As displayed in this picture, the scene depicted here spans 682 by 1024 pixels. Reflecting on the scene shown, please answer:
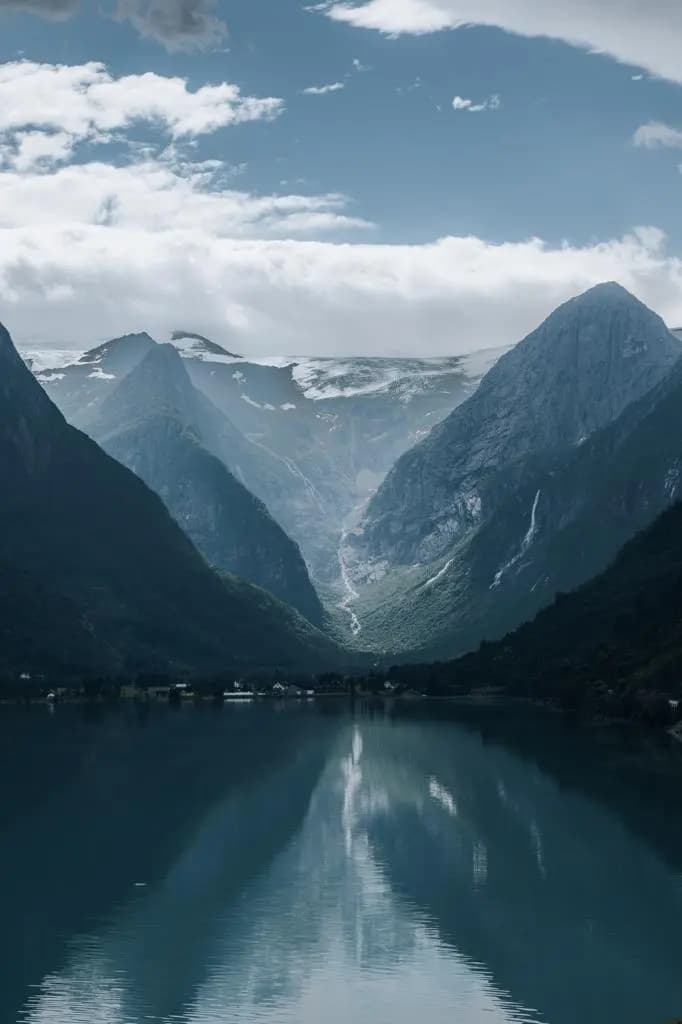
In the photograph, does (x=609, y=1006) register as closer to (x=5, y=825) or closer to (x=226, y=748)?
(x=5, y=825)

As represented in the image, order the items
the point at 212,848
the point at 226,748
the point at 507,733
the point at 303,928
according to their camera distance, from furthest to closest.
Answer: the point at 507,733 < the point at 226,748 < the point at 212,848 < the point at 303,928

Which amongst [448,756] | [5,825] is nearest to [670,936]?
[5,825]

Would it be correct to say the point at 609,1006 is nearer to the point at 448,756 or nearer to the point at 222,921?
the point at 222,921

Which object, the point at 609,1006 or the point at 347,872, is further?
the point at 347,872

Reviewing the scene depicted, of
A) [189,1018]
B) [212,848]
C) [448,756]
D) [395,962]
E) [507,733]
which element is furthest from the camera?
[507,733]

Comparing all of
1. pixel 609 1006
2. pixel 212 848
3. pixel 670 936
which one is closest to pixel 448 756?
pixel 212 848

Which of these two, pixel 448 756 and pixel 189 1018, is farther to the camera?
pixel 448 756
